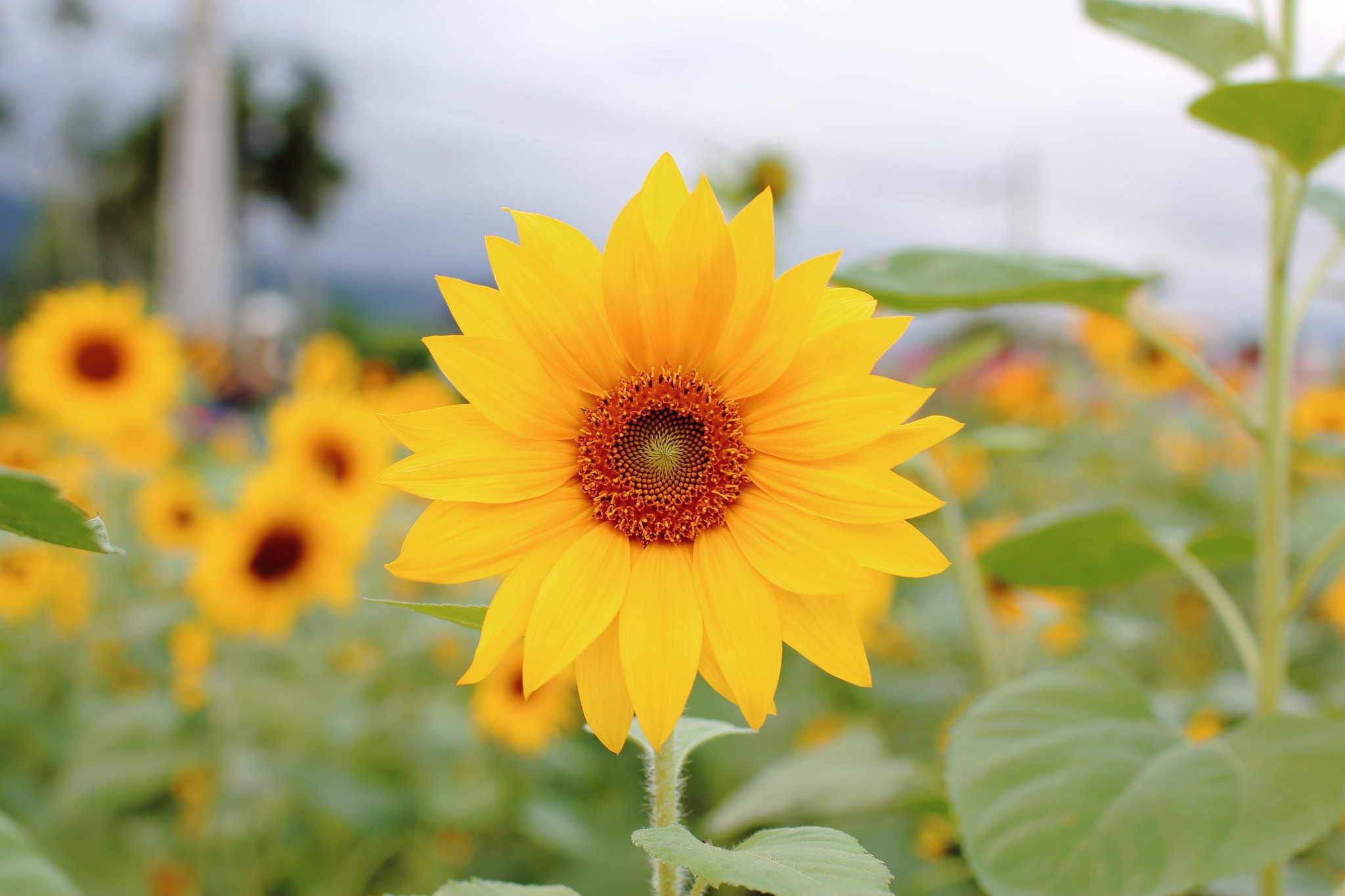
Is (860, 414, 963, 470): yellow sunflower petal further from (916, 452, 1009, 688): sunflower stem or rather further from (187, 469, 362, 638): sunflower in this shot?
(187, 469, 362, 638): sunflower

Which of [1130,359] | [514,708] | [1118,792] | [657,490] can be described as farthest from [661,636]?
[1130,359]

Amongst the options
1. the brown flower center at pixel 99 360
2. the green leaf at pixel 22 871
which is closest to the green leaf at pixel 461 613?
the green leaf at pixel 22 871

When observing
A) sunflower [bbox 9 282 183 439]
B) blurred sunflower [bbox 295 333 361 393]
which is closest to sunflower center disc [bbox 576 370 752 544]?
blurred sunflower [bbox 295 333 361 393]

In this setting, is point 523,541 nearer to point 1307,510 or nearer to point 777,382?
point 777,382

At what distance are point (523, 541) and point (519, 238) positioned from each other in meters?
0.18

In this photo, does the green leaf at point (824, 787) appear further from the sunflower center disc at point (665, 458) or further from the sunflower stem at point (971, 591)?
the sunflower center disc at point (665, 458)

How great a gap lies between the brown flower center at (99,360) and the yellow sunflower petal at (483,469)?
237 cm

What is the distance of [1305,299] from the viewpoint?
3.27ft

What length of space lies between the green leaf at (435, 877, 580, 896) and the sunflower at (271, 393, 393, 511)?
1.73 metres

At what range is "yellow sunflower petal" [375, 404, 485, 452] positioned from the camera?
0.55 m

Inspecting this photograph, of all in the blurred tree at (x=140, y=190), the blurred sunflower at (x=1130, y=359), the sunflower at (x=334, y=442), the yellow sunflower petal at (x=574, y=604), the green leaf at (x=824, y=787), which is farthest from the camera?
the blurred tree at (x=140, y=190)

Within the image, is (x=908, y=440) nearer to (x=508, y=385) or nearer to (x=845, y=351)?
(x=845, y=351)

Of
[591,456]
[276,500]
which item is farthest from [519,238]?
[276,500]

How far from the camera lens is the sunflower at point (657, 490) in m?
0.55
